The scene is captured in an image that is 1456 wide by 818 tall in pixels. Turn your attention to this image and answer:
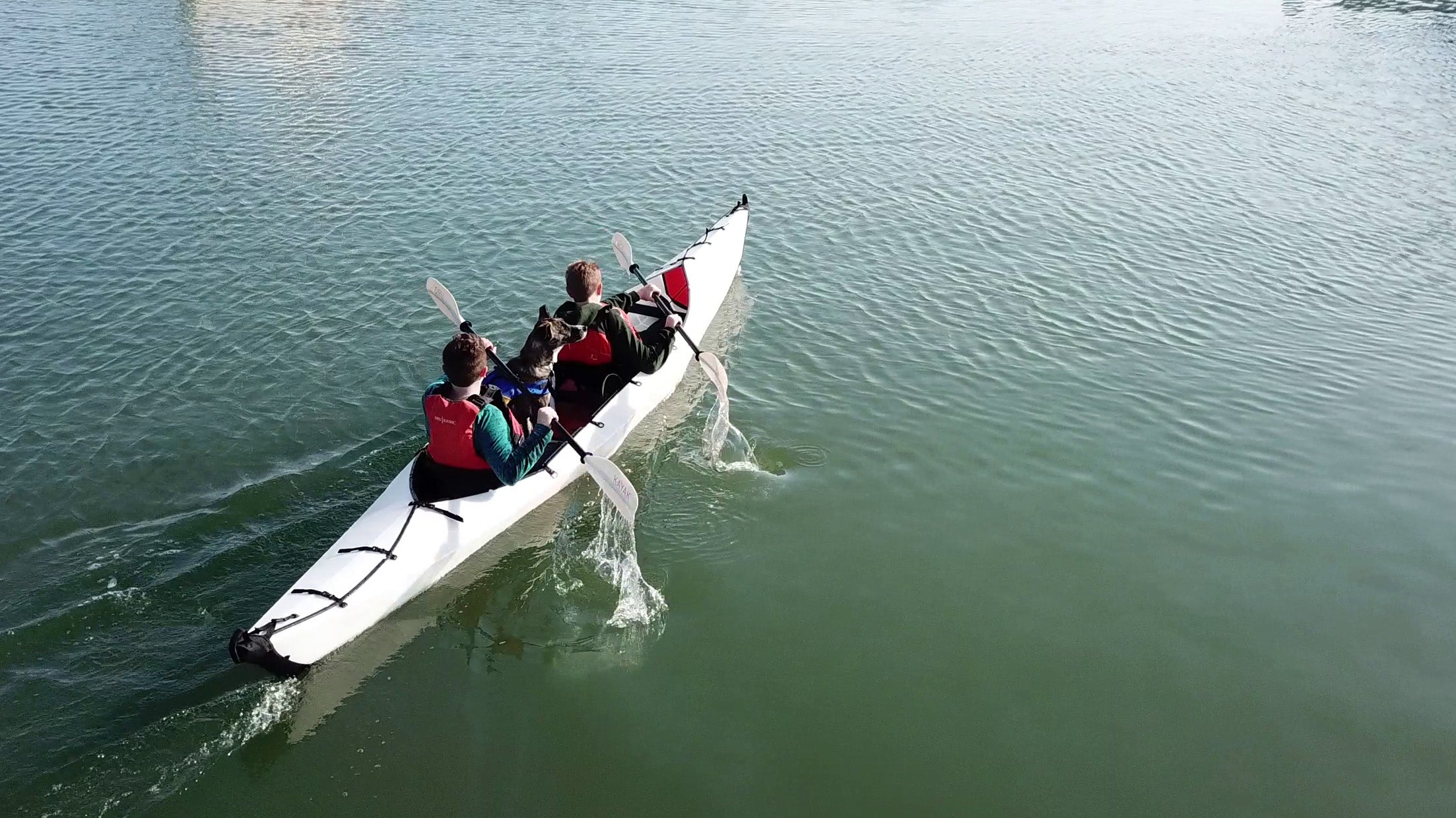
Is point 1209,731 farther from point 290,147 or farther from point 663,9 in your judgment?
point 663,9

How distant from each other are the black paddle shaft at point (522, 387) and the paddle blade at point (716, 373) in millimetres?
1417

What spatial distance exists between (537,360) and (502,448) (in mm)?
843

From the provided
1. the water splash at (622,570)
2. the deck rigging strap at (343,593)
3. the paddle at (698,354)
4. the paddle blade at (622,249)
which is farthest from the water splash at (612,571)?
the paddle blade at (622,249)

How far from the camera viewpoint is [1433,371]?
10805 mm

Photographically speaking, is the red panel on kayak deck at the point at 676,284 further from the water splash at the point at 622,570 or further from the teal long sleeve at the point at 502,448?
the teal long sleeve at the point at 502,448

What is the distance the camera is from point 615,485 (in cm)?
759

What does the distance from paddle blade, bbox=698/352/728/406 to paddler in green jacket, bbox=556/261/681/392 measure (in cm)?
45

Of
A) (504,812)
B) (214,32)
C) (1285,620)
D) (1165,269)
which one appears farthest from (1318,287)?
(214,32)

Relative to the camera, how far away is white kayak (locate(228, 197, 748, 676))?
6.40 metres

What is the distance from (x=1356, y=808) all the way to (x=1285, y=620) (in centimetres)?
165

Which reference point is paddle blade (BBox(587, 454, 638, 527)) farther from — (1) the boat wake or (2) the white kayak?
(1) the boat wake

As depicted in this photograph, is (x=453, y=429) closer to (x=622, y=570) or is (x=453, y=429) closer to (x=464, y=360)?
(x=464, y=360)

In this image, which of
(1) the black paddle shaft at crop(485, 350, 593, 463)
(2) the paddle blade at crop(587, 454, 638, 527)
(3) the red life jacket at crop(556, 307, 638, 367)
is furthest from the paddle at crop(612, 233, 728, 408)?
(2) the paddle blade at crop(587, 454, 638, 527)

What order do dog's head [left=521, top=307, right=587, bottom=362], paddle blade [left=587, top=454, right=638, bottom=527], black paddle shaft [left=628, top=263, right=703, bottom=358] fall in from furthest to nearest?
black paddle shaft [left=628, top=263, right=703, bottom=358] → dog's head [left=521, top=307, right=587, bottom=362] → paddle blade [left=587, top=454, right=638, bottom=527]
